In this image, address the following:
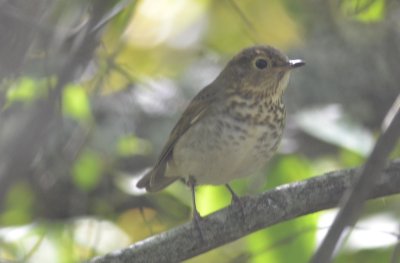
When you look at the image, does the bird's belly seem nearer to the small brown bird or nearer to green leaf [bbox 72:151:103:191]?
the small brown bird

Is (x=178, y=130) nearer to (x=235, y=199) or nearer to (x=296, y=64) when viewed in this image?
(x=235, y=199)

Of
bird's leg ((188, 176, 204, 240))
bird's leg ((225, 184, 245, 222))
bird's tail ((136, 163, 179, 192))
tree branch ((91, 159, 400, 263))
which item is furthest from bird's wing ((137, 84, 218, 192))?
tree branch ((91, 159, 400, 263))

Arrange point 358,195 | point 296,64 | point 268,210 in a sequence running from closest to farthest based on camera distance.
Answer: point 358,195
point 268,210
point 296,64

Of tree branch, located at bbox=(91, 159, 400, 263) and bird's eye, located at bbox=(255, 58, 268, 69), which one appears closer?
tree branch, located at bbox=(91, 159, 400, 263)

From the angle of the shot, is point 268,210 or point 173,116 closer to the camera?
point 268,210

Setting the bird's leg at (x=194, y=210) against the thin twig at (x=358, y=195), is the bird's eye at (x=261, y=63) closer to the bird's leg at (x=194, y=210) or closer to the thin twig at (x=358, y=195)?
the bird's leg at (x=194, y=210)

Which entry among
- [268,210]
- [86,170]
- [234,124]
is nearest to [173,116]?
[86,170]
